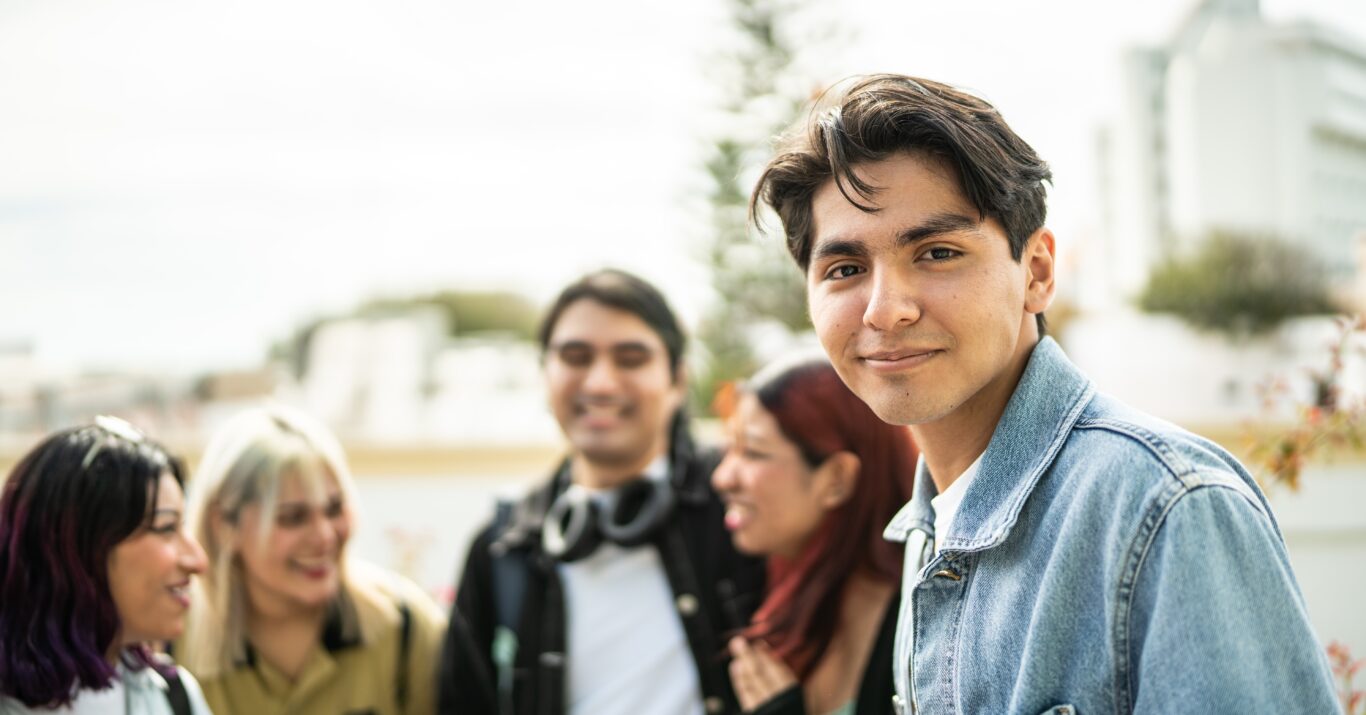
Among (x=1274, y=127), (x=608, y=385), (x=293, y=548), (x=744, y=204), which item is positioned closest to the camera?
(x=293, y=548)

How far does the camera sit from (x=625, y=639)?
2.97m

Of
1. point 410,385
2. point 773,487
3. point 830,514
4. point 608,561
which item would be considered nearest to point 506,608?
point 608,561

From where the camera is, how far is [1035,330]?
4.70ft

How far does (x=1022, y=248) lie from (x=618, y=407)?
1.88 meters

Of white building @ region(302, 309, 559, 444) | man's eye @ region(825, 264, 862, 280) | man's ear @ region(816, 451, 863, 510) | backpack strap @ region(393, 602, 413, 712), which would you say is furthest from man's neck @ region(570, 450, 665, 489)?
white building @ region(302, 309, 559, 444)

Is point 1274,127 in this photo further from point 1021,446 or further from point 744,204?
point 1021,446

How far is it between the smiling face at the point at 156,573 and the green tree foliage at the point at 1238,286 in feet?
44.8

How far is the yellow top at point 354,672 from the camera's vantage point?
2.81 metres

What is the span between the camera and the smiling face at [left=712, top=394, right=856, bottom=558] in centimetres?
258

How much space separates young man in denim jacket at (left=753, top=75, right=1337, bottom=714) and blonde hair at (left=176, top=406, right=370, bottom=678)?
71.1 inches

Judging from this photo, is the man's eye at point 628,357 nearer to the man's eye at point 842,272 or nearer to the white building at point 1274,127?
the man's eye at point 842,272

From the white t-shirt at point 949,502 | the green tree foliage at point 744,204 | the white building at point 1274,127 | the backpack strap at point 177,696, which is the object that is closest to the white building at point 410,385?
the green tree foliage at point 744,204

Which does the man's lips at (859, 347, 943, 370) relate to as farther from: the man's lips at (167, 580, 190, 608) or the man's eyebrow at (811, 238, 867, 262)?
the man's lips at (167, 580, 190, 608)

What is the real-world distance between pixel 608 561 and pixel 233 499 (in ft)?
3.33
